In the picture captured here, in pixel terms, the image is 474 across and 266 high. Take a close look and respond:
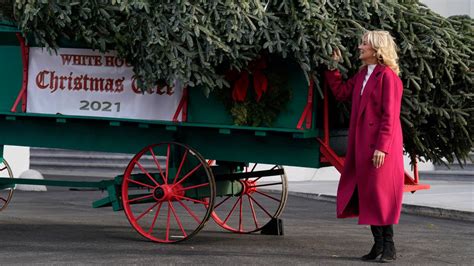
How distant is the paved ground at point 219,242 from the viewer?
9070 mm

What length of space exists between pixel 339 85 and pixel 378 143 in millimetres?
642

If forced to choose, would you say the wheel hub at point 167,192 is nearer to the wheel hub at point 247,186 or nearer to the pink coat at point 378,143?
the wheel hub at point 247,186

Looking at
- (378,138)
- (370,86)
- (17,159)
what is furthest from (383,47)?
(17,159)

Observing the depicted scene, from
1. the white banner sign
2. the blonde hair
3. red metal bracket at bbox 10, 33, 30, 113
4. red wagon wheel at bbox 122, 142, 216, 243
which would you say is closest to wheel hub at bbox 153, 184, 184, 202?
red wagon wheel at bbox 122, 142, 216, 243

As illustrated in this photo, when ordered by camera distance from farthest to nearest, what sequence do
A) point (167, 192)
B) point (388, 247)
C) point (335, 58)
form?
point (167, 192) < point (335, 58) < point (388, 247)

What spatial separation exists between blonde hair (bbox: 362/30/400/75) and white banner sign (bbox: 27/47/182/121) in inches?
75.5

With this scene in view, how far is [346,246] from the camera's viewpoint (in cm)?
1004

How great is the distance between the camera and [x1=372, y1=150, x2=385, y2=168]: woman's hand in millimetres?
8641

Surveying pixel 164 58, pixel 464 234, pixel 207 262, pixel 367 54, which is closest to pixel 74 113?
pixel 164 58

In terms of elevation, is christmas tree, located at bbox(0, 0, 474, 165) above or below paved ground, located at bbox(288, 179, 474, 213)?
above

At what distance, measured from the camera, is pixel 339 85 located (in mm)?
9031

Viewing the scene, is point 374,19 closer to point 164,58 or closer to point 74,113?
point 164,58

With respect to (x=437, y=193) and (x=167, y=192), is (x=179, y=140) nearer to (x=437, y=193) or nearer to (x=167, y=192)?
(x=167, y=192)

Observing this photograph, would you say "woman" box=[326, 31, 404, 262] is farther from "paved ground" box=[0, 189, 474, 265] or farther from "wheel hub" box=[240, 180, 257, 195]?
"wheel hub" box=[240, 180, 257, 195]
